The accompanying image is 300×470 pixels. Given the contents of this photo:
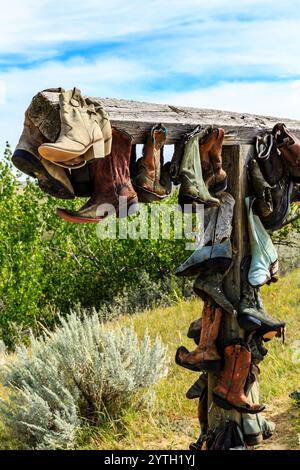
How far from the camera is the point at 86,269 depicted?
54.3 ft

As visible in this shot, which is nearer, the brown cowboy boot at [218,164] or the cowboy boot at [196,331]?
the brown cowboy boot at [218,164]

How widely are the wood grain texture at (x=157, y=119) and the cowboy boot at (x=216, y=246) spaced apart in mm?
399

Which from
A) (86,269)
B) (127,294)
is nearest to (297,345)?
(127,294)

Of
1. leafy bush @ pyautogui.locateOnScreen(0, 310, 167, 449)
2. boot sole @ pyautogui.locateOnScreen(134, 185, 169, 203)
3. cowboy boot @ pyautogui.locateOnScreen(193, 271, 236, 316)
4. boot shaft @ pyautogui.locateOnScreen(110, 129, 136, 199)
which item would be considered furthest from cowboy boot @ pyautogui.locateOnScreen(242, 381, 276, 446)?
leafy bush @ pyautogui.locateOnScreen(0, 310, 167, 449)

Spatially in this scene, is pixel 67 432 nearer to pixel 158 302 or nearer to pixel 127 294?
pixel 158 302

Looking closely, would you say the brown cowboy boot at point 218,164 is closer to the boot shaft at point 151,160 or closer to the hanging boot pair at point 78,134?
the boot shaft at point 151,160

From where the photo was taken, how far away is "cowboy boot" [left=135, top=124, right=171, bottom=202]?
12.0 feet

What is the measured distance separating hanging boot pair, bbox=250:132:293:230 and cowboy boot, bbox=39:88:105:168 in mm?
1165

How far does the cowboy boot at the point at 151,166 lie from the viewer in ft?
12.0

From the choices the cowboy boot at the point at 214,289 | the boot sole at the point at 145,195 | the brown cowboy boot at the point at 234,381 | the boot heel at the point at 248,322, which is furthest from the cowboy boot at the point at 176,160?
the brown cowboy boot at the point at 234,381

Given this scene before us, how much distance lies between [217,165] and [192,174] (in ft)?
0.75

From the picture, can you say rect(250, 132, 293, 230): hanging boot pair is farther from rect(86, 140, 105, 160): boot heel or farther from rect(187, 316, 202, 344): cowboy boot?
rect(86, 140, 105, 160): boot heel

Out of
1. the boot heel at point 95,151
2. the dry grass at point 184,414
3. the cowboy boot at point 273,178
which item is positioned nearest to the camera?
the boot heel at point 95,151
